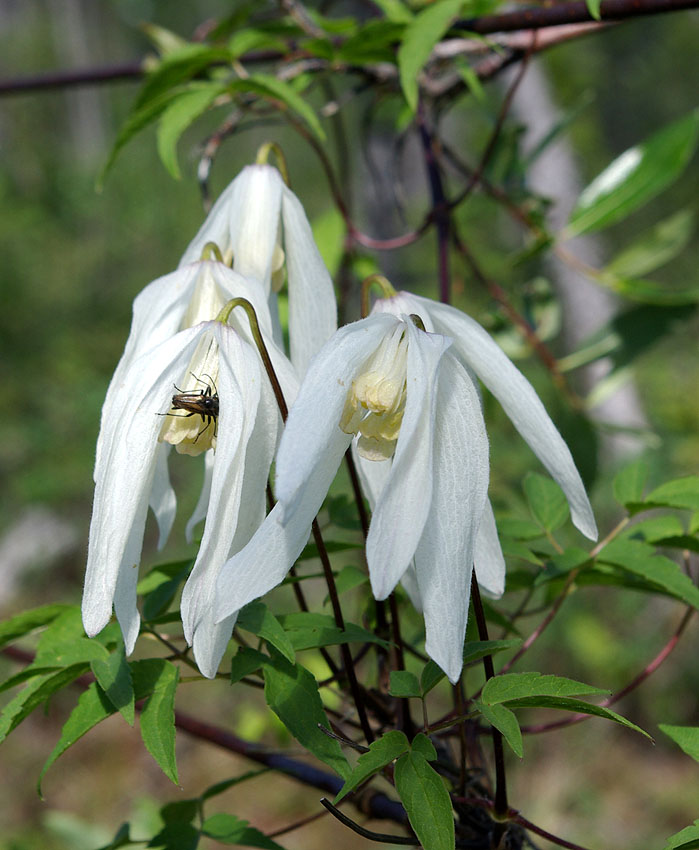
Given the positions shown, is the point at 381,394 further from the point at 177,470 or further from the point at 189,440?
the point at 177,470

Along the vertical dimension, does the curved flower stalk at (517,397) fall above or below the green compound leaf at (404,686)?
above

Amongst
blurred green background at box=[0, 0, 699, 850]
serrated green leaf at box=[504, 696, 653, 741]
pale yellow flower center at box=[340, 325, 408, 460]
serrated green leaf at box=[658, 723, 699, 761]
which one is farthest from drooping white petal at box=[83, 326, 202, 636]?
blurred green background at box=[0, 0, 699, 850]

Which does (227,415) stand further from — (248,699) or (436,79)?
(248,699)

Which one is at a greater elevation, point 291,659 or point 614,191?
point 614,191

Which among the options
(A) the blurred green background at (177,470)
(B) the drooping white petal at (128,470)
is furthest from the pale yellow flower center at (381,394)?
(A) the blurred green background at (177,470)

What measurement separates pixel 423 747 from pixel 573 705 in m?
0.08

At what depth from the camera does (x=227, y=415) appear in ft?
1.35

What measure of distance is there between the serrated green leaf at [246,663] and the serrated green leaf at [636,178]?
0.77 meters

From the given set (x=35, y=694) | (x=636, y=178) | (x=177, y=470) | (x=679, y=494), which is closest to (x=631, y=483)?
(x=679, y=494)

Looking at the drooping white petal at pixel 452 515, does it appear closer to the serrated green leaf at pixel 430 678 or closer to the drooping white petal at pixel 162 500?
the serrated green leaf at pixel 430 678

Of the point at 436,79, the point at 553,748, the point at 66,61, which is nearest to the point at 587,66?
the point at 553,748

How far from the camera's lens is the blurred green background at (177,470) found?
248 centimetres

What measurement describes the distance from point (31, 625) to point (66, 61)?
60.2 ft

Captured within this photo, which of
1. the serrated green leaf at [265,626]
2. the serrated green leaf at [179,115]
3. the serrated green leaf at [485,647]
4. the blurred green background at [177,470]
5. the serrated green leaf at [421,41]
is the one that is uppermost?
the serrated green leaf at [421,41]
